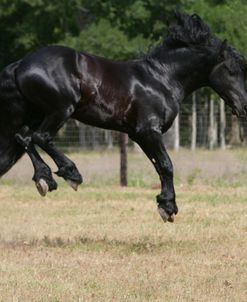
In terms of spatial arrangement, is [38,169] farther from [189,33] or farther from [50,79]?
[189,33]

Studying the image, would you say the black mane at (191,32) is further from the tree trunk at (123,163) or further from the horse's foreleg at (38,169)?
the tree trunk at (123,163)

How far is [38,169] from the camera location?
26.6 feet

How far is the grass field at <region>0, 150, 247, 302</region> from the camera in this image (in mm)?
6680

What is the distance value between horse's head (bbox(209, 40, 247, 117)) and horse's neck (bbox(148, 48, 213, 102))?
96 mm

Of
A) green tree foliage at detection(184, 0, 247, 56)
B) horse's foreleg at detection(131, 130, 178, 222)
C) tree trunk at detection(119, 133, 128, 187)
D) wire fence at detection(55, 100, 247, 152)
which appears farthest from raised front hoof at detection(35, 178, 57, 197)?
green tree foliage at detection(184, 0, 247, 56)

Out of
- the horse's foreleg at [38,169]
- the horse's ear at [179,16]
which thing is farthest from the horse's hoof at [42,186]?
the horse's ear at [179,16]

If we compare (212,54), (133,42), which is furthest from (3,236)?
(133,42)

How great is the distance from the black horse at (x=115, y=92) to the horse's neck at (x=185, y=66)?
0.4 inches

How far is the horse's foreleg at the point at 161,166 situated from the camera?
27.4 ft

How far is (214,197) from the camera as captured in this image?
558 inches

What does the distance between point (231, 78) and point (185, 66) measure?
1.58 ft

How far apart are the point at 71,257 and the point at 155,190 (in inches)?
300

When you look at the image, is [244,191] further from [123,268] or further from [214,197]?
[123,268]

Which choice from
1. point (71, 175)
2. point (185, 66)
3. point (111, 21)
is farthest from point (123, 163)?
point (111, 21)
